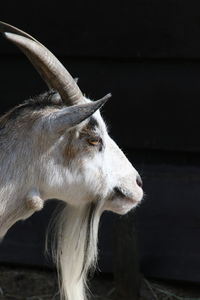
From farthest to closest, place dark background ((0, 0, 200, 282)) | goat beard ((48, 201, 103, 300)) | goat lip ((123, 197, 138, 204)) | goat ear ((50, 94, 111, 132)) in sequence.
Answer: dark background ((0, 0, 200, 282)), goat beard ((48, 201, 103, 300)), goat lip ((123, 197, 138, 204)), goat ear ((50, 94, 111, 132))

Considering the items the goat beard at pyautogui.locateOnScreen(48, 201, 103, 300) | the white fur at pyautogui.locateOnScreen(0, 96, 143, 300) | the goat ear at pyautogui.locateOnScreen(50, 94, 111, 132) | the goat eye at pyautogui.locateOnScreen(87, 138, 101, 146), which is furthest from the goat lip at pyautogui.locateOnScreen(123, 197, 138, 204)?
the goat ear at pyautogui.locateOnScreen(50, 94, 111, 132)

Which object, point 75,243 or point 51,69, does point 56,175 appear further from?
point 75,243

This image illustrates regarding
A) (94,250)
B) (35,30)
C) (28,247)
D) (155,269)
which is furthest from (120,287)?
(35,30)

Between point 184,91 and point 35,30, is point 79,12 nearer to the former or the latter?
point 35,30

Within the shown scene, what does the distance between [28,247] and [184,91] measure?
5.34 feet

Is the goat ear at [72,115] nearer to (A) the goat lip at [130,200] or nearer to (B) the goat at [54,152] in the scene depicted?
(B) the goat at [54,152]

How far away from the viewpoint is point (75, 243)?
364cm

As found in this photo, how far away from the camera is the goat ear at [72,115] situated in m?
3.02

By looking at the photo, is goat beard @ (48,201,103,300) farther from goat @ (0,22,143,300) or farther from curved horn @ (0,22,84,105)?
curved horn @ (0,22,84,105)

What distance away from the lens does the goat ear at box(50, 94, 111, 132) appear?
3.02 metres

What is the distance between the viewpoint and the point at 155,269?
201 inches

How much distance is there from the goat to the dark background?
1.50 m

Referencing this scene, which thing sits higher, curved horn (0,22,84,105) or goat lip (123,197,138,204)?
curved horn (0,22,84,105)

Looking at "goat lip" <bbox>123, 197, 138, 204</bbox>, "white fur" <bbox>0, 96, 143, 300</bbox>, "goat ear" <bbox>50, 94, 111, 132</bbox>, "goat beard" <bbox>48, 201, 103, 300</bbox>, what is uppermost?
"goat ear" <bbox>50, 94, 111, 132</bbox>
